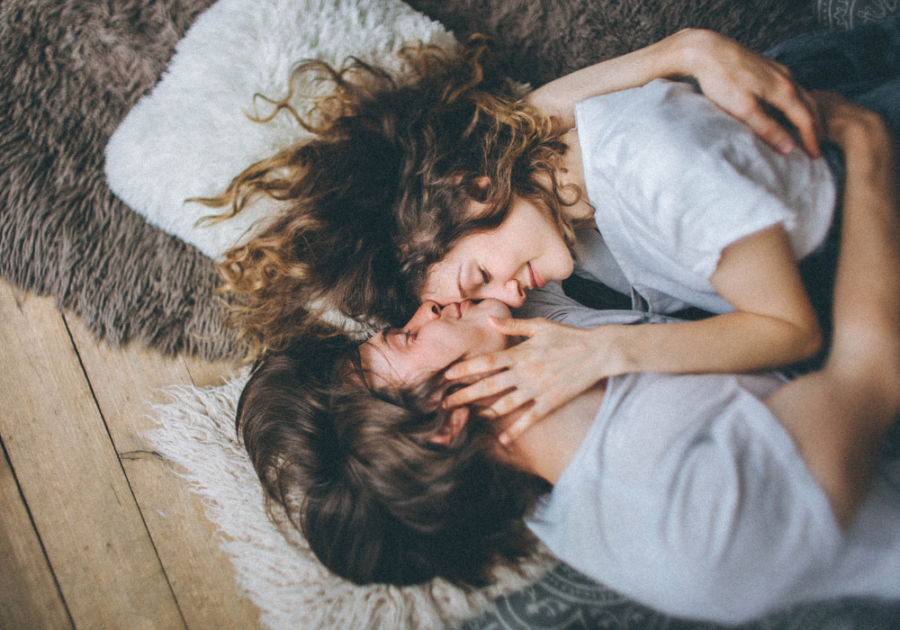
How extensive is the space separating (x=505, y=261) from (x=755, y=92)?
0.42 metres

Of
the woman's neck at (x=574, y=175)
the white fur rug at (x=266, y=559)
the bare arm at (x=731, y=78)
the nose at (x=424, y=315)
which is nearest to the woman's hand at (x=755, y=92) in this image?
the bare arm at (x=731, y=78)

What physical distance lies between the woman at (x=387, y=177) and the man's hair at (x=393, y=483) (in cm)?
16

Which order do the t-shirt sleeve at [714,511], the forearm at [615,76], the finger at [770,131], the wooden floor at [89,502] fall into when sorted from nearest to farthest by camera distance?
the t-shirt sleeve at [714,511] → the finger at [770,131] → the forearm at [615,76] → the wooden floor at [89,502]

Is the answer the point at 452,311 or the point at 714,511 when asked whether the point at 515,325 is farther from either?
the point at 714,511

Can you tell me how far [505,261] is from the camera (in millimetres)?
749

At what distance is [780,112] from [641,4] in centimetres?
38

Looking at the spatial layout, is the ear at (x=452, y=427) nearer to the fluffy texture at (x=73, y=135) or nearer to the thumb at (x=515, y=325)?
the thumb at (x=515, y=325)

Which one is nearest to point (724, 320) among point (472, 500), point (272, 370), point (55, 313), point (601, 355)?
point (601, 355)

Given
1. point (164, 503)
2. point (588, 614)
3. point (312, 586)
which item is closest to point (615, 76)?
point (588, 614)

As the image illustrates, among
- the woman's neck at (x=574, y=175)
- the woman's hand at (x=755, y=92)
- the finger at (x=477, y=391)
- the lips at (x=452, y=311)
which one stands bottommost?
the finger at (x=477, y=391)

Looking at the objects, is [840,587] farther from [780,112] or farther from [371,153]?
[371,153]

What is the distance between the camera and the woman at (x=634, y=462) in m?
0.51

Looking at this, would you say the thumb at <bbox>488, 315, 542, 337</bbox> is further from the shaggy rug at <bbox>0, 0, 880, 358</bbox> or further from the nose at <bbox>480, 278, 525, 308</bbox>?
the shaggy rug at <bbox>0, 0, 880, 358</bbox>

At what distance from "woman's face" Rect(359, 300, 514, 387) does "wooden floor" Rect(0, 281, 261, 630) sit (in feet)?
1.58
